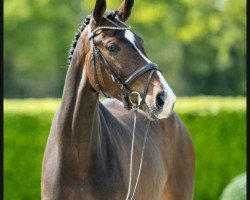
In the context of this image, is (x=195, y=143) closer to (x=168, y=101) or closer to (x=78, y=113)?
(x=78, y=113)

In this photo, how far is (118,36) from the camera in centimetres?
467

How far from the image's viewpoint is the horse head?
14.8 ft

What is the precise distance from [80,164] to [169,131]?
1.83 metres

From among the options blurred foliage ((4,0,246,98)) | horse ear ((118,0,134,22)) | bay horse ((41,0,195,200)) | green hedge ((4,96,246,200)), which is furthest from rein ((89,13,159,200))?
blurred foliage ((4,0,246,98))

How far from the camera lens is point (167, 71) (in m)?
30.9

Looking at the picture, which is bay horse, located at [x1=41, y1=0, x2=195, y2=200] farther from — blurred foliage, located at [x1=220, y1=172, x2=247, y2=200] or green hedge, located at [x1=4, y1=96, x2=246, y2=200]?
green hedge, located at [x1=4, y1=96, x2=246, y2=200]

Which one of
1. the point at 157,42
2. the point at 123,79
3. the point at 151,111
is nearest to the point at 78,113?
the point at 123,79

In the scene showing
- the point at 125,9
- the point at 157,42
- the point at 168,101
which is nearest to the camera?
the point at 168,101

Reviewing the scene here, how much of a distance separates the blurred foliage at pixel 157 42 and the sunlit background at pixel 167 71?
3 cm

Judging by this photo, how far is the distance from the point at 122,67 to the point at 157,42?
23240 millimetres

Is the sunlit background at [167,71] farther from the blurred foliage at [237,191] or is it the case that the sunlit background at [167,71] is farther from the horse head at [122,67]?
the horse head at [122,67]

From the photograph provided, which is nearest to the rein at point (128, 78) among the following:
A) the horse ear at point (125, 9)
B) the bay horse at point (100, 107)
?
the bay horse at point (100, 107)

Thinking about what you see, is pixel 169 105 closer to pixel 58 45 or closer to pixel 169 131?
pixel 169 131

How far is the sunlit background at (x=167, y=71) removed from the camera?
10.8 meters
